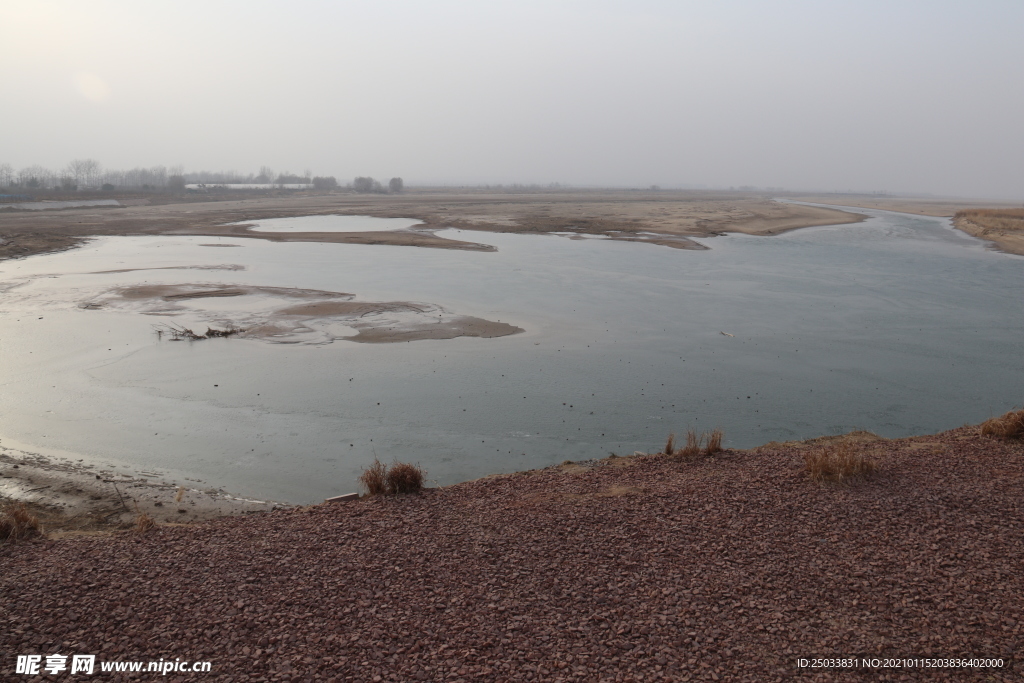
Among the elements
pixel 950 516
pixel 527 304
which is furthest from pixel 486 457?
pixel 527 304

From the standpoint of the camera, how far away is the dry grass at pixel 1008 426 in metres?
9.14

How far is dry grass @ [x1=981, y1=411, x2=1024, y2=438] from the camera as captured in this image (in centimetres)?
914

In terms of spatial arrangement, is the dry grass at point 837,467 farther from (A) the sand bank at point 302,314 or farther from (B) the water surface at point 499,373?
(A) the sand bank at point 302,314

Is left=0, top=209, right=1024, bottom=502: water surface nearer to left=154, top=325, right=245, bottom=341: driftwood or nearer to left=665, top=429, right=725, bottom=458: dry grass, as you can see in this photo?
left=154, top=325, right=245, bottom=341: driftwood

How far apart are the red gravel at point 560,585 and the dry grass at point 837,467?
17 centimetres

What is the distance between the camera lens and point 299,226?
151 feet

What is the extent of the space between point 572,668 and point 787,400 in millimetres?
9047

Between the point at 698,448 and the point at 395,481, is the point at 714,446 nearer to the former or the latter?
the point at 698,448

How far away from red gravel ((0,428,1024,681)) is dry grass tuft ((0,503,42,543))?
348mm

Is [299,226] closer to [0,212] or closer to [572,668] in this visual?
[0,212]

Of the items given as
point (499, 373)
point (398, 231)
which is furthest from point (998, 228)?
point (499, 373)

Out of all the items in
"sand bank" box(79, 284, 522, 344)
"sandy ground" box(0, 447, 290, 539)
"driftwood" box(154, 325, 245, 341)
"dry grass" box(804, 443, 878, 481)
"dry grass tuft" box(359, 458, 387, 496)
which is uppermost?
"sand bank" box(79, 284, 522, 344)

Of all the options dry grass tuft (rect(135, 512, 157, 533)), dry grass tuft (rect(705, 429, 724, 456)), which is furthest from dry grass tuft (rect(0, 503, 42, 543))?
dry grass tuft (rect(705, 429, 724, 456))

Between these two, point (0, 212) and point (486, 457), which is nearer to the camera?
point (486, 457)
